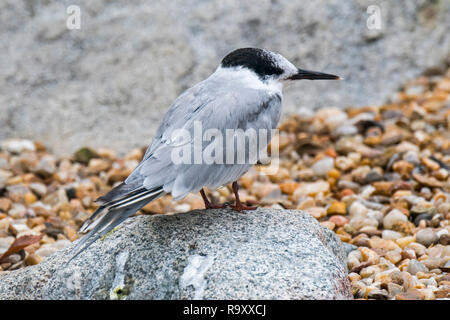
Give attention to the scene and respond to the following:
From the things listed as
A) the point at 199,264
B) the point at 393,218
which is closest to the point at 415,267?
the point at 393,218

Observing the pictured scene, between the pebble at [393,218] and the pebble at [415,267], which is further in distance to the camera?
the pebble at [393,218]

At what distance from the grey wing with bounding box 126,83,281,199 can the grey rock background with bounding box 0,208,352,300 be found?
0.22 meters

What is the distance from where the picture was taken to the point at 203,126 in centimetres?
294

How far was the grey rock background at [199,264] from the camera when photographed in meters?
2.51

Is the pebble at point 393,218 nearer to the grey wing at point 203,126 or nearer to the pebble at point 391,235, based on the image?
the pebble at point 391,235

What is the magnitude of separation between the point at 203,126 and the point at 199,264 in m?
0.66

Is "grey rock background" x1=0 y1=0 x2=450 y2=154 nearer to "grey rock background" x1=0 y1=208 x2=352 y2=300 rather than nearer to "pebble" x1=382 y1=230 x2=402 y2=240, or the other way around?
"pebble" x1=382 y1=230 x2=402 y2=240

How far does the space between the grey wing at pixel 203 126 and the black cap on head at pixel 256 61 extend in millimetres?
133

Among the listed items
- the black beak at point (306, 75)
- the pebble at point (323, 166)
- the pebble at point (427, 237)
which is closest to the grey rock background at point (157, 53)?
the pebble at point (323, 166)

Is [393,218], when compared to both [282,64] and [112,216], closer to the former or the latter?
[282,64]

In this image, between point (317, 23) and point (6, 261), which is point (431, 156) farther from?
point (6, 261)

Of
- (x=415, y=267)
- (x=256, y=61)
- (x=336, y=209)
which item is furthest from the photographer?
(x=336, y=209)

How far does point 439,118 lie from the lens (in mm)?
5020
